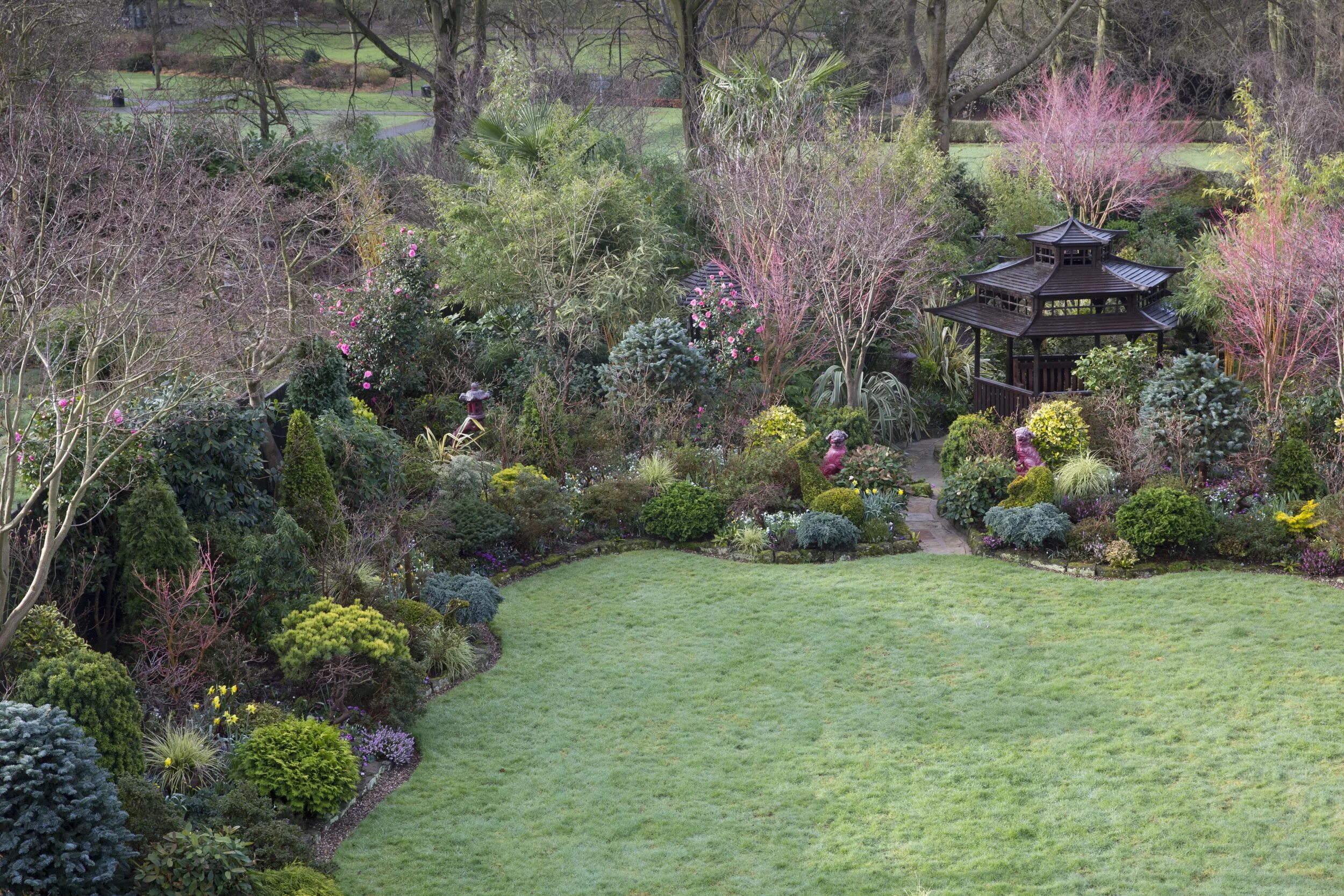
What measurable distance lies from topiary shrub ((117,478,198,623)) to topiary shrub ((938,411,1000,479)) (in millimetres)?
8398

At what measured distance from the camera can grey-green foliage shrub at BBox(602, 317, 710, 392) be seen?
1446 centimetres

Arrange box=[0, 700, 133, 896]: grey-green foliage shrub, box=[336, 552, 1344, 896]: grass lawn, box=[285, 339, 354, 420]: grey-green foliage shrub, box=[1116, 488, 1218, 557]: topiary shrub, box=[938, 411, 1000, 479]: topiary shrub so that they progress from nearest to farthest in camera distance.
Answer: box=[0, 700, 133, 896]: grey-green foliage shrub < box=[336, 552, 1344, 896]: grass lawn < box=[1116, 488, 1218, 557]: topiary shrub < box=[285, 339, 354, 420]: grey-green foliage shrub < box=[938, 411, 1000, 479]: topiary shrub

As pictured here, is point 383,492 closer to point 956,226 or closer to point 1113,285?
point 1113,285

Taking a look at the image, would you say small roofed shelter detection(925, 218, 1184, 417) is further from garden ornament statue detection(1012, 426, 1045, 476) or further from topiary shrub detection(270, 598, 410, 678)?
topiary shrub detection(270, 598, 410, 678)

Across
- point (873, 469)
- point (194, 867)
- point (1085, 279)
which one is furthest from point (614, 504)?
point (194, 867)

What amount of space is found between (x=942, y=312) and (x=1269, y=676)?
7.44m

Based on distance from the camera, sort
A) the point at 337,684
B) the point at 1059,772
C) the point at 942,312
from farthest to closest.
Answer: the point at 942,312 < the point at 337,684 < the point at 1059,772

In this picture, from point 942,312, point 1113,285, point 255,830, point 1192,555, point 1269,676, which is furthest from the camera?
point 942,312

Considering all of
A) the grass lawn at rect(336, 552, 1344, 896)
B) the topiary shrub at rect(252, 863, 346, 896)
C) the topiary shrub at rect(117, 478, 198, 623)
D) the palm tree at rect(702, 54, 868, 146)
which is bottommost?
the grass lawn at rect(336, 552, 1344, 896)

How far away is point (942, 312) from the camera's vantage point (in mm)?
15680

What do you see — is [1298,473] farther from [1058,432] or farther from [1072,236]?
[1072,236]

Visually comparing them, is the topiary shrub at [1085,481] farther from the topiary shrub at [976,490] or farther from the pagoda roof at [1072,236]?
the pagoda roof at [1072,236]

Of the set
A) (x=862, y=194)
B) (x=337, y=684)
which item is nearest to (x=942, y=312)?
(x=862, y=194)

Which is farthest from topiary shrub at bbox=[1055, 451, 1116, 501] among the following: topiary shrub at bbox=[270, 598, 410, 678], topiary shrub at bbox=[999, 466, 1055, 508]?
topiary shrub at bbox=[270, 598, 410, 678]
